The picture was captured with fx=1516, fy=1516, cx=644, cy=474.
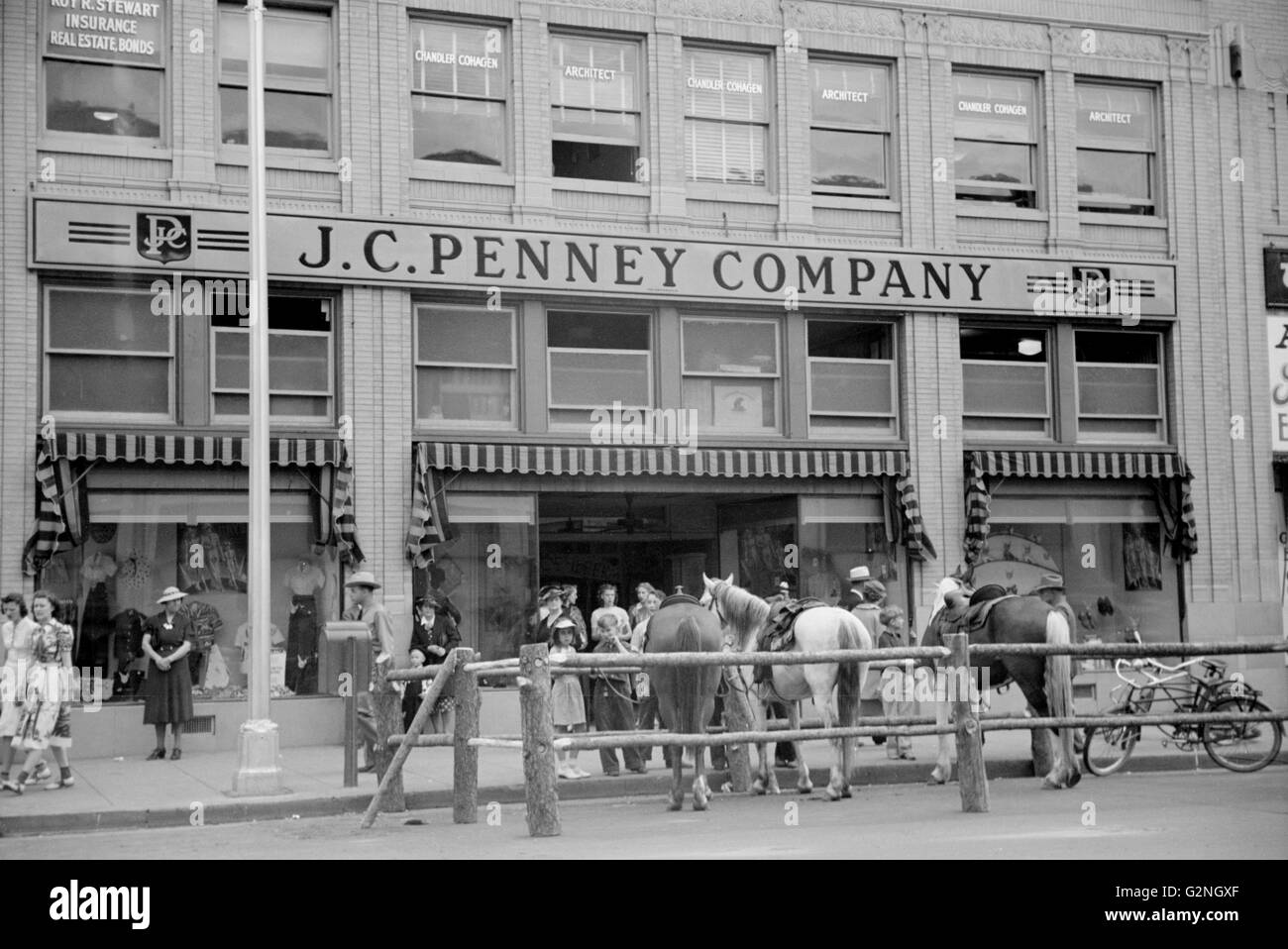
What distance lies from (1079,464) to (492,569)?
8968 mm

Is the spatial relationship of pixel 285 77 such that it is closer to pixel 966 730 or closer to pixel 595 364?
pixel 595 364

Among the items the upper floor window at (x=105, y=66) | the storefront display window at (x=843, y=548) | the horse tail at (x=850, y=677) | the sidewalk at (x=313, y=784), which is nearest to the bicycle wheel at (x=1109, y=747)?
the sidewalk at (x=313, y=784)

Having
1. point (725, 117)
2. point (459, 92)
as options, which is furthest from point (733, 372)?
point (459, 92)

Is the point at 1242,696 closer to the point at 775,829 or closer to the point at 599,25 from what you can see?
the point at 775,829

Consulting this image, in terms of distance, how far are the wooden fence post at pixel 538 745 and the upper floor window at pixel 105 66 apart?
37.6 ft

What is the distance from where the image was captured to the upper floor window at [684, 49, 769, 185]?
2177 centimetres

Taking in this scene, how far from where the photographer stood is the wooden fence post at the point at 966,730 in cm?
1188

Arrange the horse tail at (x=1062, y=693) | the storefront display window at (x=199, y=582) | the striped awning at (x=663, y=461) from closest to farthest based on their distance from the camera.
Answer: the horse tail at (x=1062, y=693), the storefront display window at (x=199, y=582), the striped awning at (x=663, y=461)

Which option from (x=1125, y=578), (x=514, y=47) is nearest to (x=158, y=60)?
(x=514, y=47)

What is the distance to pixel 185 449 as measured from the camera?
61.4 feet

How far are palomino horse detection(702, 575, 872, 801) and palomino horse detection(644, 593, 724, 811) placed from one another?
3.18 feet

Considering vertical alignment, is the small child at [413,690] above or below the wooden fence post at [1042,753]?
above

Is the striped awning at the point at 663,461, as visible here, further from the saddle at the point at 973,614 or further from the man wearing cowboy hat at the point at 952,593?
the saddle at the point at 973,614

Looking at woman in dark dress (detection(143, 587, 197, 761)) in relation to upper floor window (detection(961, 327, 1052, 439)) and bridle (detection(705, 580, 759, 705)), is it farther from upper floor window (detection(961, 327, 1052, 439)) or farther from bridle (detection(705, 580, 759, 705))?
upper floor window (detection(961, 327, 1052, 439))
